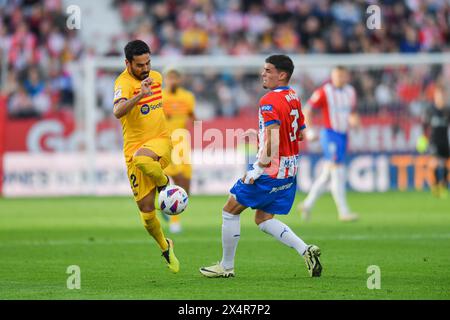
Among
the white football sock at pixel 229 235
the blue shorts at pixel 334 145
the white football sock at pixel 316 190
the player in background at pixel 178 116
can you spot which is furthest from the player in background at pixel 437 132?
the white football sock at pixel 229 235

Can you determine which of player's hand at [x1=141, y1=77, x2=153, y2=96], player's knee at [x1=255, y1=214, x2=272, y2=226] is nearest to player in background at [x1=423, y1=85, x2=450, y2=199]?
player's knee at [x1=255, y1=214, x2=272, y2=226]

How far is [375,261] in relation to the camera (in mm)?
11422

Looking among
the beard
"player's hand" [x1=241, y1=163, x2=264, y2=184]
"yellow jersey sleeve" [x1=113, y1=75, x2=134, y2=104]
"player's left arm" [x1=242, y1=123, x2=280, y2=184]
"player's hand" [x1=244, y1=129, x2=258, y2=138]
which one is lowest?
"player's hand" [x1=241, y1=163, x2=264, y2=184]

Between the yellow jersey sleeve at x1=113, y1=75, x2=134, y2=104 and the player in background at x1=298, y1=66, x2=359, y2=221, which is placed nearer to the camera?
the yellow jersey sleeve at x1=113, y1=75, x2=134, y2=104

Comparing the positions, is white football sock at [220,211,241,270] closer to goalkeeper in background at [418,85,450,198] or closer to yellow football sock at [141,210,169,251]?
yellow football sock at [141,210,169,251]

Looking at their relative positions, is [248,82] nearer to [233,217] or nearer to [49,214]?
[49,214]

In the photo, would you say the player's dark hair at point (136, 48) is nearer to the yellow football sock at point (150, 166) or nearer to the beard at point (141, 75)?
the beard at point (141, 75)

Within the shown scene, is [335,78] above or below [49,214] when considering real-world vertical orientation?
above

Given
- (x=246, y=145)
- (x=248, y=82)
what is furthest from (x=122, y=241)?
(x=248, y=82)

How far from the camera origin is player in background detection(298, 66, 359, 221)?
1714 cm

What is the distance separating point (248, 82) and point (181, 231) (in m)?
10.3

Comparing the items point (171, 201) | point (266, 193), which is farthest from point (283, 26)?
point (266, 193)

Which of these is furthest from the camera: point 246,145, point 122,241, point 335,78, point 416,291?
point 246,145

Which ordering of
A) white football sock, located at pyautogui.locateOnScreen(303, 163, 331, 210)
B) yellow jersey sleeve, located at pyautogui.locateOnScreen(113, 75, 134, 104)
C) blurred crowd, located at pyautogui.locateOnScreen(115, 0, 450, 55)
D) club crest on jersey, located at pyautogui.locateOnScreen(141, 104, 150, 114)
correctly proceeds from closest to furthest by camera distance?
1. yellow jersey sleeve, located at pyautogui.locateOnScreen(113, 75, 134, 104)
2. club crest on jersey, located at pyautogui.locateOnScreen(141, 104, 150, 114)
3. white football sock, located at pyautogui.locateOnScreen(303, 163, 331, 210)
4. blurred crowd, located at pyautogui.locateOnScreen(115, 0, 450, 55)
